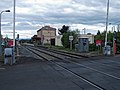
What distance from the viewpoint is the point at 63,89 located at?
40.4 feet

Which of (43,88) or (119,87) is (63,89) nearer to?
(43,88)

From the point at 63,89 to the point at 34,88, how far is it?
130 centimetres

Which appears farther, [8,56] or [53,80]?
[8,56]

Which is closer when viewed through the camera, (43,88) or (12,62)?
(43,88)

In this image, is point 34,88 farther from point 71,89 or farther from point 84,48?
point 84,48

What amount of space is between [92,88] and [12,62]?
63.4 feet

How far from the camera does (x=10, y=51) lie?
3058 cm

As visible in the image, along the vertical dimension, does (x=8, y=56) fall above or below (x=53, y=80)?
above

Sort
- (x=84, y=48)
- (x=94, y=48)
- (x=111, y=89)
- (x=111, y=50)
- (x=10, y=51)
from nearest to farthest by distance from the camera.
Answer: (x=111, y=89) < (x=10, y=51) < (x=111, y=50) < (x=84, y=48) < (x=94, y=48)

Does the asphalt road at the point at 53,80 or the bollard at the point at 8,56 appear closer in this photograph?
the asphalt road at the point at 53,80

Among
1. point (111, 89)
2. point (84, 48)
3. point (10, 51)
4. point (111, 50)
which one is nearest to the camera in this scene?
point (111, 89)

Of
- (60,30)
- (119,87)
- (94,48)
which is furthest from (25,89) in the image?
(60,30)

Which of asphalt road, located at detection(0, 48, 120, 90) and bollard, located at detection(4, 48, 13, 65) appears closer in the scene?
asphalt road, located at detection(0, 48, 120, 90)

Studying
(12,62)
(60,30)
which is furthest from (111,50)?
(60,30)
